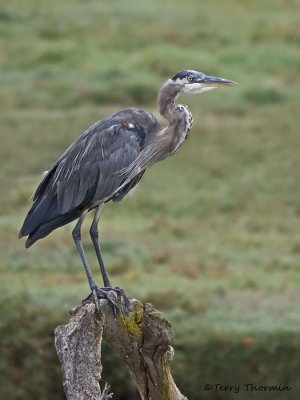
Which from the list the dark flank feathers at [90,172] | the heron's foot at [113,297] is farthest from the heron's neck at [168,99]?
the heron's foot at [113,297]

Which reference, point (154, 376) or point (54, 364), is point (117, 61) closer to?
point (54, 364)

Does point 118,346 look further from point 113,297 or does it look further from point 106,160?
point 106,160

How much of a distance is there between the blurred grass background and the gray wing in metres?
2.87

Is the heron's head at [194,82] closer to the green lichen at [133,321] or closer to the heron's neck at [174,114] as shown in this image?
the heron's neck at [174,114]

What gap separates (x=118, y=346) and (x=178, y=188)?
31.1 ft

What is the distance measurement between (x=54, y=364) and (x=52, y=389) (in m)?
0.21

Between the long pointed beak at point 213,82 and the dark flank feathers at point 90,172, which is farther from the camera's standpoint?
the long pointed beak at point 213,82

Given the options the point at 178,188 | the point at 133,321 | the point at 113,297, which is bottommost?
the point at 133,321

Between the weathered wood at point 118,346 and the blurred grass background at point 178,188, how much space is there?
377cm

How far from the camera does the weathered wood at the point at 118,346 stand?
662cm

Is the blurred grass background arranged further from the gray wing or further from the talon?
the talon

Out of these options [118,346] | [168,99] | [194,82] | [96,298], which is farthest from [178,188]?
[118,346]

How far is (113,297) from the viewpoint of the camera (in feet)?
23.2

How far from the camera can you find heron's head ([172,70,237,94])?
323 inches
